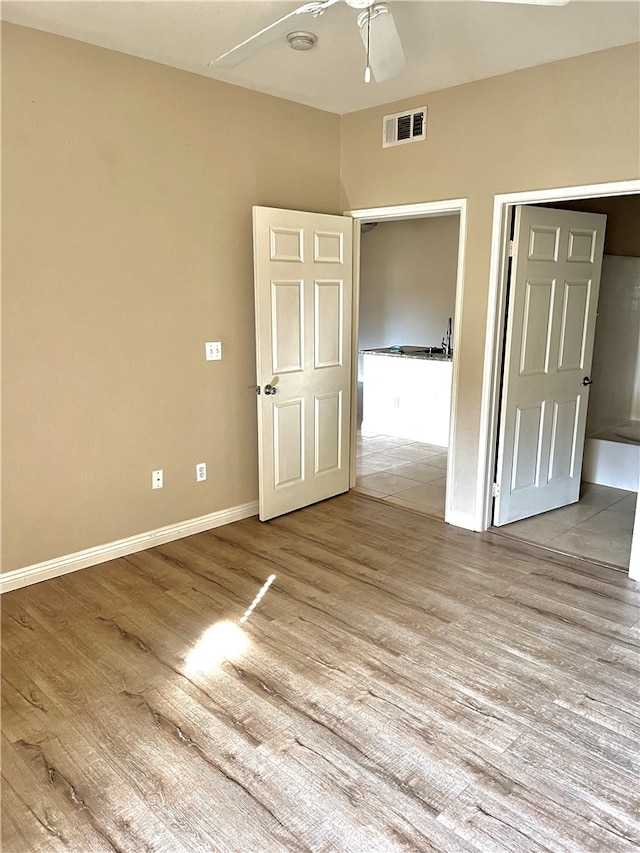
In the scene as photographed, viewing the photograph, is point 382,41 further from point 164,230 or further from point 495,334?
point 495,334

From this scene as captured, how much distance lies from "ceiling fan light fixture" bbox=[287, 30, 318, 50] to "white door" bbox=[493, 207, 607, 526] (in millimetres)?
1495

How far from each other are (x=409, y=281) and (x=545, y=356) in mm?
4174

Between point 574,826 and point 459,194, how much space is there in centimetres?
326

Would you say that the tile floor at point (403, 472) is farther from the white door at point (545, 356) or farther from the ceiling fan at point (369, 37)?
the ceiling fan at point (369, 37)

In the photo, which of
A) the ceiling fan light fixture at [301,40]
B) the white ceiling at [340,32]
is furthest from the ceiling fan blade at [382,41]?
the ceiling fan light fixture at [301,40]

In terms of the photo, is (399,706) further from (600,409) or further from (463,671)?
(600,409)

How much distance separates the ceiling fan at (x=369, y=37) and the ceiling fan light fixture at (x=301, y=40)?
8.2 inches

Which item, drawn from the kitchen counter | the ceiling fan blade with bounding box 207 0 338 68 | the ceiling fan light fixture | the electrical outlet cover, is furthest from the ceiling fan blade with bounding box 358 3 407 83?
the kitchen counter

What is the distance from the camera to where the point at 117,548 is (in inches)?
140

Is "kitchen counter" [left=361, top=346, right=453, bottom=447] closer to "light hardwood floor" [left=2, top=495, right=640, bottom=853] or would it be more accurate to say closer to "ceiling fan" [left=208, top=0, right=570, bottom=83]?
"light hardwood floor" [left=2, top=495, right=640, bottom=853]

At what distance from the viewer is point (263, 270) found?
377cm

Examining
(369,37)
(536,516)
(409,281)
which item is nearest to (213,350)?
(369,37)

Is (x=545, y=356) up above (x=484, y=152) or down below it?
below

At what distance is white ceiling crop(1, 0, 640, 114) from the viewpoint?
2648 mm
